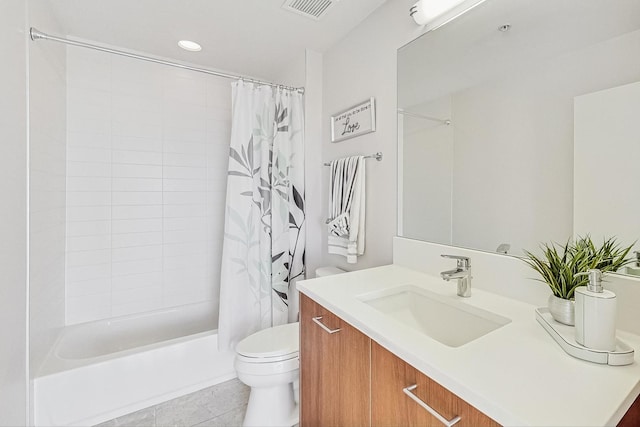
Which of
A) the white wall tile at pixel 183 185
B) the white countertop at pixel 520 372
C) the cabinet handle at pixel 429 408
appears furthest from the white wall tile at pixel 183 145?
the cabinet handle at pixel 429 408

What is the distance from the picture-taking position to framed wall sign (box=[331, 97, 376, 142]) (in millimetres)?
1647

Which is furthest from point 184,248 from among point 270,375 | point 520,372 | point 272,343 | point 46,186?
point 520,372

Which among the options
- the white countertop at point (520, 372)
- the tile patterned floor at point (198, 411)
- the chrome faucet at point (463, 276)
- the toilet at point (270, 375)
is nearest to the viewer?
the white countertop at point (520, 372)

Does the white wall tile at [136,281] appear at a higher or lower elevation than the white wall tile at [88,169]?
lower

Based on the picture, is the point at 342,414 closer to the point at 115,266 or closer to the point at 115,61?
the point at 115,266

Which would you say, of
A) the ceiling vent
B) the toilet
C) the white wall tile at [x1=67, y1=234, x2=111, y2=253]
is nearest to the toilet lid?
the toilet

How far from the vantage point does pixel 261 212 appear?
74.5 inches

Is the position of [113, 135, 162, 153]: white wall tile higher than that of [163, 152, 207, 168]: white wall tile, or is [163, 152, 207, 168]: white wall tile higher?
[113, 135, 162, 153]: white wall tile

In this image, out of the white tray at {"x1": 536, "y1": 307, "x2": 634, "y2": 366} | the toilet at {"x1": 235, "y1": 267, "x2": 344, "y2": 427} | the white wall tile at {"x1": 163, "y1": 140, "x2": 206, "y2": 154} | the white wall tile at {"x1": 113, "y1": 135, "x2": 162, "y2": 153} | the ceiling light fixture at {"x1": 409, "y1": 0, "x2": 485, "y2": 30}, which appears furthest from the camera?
the white wall tile at {"x1": 163, "y1": 140, "x2": 206, "y2": 154}

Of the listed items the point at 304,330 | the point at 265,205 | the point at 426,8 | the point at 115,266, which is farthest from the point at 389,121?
the point at 115,266

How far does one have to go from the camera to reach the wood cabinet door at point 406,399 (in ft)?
1.82

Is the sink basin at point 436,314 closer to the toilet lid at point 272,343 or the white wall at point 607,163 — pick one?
the white wall at point 607,163

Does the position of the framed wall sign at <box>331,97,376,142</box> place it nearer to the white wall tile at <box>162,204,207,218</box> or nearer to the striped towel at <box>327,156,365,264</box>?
the striped towel at <box>327,156,365,264</box>

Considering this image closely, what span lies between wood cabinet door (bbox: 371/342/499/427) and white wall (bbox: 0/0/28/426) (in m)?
1.37
